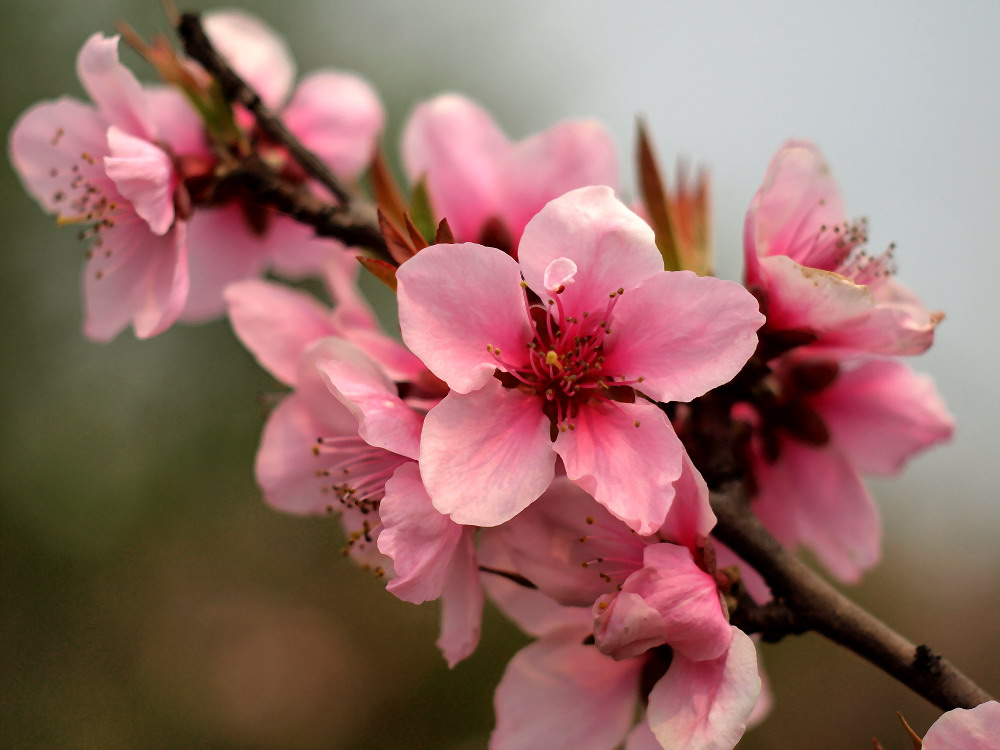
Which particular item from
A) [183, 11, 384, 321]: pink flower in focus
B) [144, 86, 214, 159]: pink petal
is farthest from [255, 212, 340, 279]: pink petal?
[144, 86, 214, 159]: pink petal

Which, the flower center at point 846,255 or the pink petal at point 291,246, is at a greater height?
the flower center at point 846,255

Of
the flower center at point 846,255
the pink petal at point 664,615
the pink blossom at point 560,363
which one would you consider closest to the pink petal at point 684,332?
the pink blossom at point 560,363

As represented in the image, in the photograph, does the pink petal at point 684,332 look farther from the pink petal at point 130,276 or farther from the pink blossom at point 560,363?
the pink petal at point 130,276

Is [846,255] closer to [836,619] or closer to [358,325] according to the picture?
[836,619]

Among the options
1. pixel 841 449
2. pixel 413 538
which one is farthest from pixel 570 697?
pixel 841 449

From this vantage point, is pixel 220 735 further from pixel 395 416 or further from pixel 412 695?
pixel 395 416
